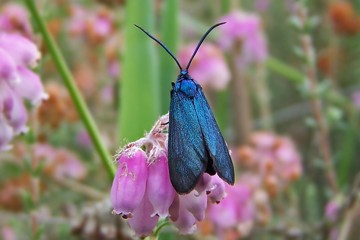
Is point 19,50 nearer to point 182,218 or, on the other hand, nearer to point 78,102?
point 78,102

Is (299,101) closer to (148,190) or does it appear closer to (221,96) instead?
(221,96)

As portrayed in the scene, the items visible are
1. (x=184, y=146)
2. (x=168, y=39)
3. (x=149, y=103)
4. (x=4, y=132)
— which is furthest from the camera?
(x=168, y=39)

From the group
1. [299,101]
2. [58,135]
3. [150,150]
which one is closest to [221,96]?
[58,135]

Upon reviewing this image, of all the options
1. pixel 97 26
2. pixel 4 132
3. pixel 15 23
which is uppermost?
pixel 97 26

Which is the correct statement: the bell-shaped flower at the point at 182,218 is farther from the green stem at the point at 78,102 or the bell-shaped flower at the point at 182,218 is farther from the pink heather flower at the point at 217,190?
the green stem at the point at 78,102

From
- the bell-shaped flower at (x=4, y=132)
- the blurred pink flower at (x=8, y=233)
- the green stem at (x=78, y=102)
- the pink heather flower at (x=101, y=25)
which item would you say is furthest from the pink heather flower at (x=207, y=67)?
the bell-shaped flower at (x=4, y=132)

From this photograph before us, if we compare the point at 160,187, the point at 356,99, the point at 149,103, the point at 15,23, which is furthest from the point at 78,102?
the point at 356,99
